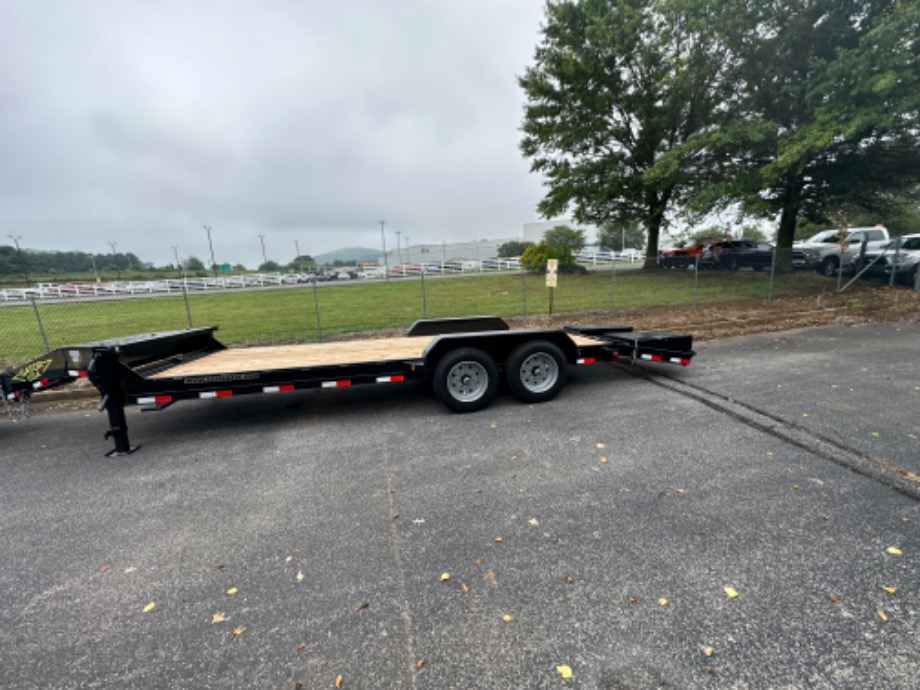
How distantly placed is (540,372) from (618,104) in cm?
2146

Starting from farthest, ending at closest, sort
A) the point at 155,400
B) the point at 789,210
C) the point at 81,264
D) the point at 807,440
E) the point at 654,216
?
the point at 81,264, the point at 654,216, the point at 789,210, the point at 155,400, the point at 807,440

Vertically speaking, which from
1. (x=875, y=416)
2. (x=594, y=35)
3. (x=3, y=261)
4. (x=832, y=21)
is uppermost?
(x=594, y=35)

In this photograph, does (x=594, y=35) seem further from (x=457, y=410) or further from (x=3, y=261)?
(x=3, y=261)

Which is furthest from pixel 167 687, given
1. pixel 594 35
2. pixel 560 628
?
pixel 594 35

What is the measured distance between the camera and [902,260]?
1448cm

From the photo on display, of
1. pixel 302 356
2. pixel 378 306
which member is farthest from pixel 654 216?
pixel 302 356

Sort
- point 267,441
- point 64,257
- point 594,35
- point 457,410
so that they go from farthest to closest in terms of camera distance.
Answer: point 64,257
point 594,35
point 457,410
point 267,441

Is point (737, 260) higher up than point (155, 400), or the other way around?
point (737, 260)

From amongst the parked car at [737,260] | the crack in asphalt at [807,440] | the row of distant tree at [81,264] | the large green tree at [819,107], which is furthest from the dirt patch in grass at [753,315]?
the row of distant tree at [81,264]

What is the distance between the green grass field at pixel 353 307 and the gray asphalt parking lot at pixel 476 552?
616cm

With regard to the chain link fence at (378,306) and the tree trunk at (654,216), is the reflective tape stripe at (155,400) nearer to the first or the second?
the chain link fence at (378,306)

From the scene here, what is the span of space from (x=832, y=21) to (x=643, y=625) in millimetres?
20499

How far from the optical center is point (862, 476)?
344cm

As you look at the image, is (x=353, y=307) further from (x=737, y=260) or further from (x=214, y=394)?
(x=737, y=260)
